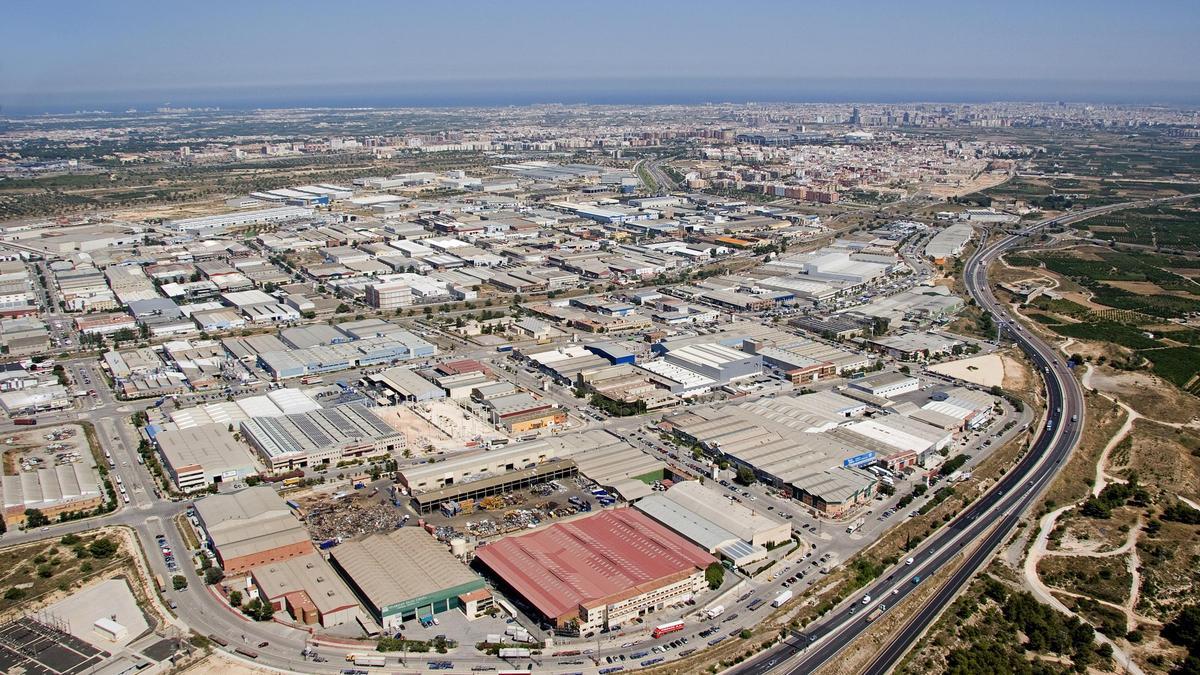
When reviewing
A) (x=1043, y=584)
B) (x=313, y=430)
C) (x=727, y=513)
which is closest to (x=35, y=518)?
(x=313, y=430)

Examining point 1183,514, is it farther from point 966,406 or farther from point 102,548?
point 102,548

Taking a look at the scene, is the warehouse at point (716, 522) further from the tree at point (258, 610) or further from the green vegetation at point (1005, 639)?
the tree at point (258, 610)

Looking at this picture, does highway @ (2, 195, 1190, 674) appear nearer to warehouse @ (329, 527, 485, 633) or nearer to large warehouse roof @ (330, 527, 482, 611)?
warehouse @ (329, 527, 485, 633)

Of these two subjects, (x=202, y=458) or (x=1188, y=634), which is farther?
(x=202, y=458)

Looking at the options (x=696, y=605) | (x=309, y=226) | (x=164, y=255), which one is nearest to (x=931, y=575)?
(x=696, y=605)

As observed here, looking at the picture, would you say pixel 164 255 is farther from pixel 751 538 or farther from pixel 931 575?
pixel 931 575

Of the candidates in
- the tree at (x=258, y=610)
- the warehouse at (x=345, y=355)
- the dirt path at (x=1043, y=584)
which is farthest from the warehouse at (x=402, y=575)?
the warehouse at (x=345, y=355)
